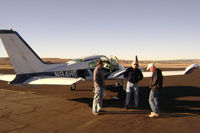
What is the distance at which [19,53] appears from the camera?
7.97 m

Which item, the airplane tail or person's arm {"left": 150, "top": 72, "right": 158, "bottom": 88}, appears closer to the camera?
person's arm {"left": 150, "top": 72, "right": 158, "bottom": 88}

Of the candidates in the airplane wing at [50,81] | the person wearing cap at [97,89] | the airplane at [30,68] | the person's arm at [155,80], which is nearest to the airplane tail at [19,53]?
the airplane at [30,68]

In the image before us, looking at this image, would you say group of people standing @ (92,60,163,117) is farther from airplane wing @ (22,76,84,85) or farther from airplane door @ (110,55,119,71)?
airplane door @ (110,55,119,71)

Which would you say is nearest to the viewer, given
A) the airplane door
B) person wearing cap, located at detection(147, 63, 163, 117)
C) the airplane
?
person wearing cap, located at detection(147, 63, 163, 117)

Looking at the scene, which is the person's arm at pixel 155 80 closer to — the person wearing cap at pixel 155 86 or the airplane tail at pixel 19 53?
the person wearing cap at pixel 155 86

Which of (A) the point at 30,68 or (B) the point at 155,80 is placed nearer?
(B) the point at 155,80

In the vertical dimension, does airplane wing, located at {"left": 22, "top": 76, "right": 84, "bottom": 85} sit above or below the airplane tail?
below

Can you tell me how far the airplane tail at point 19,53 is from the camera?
7654 millimetres

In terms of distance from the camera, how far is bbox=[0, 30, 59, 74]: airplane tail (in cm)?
765

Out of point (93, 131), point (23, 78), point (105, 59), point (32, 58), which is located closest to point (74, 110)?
point (93, 131)

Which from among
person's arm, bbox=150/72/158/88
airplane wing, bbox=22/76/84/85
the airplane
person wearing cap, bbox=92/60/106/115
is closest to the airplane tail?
the airplane

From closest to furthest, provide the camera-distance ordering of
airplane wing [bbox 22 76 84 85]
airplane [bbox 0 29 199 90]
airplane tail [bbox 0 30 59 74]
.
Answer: airplane wing [bbox 22 76 84 85] → airplane [bbox 0 29 199 90] → airplane tail [bbox 0 30 59 74]

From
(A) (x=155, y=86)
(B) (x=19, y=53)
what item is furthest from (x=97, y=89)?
(B) (x=19, y=53)

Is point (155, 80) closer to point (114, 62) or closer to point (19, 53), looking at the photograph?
point (114, 62)
